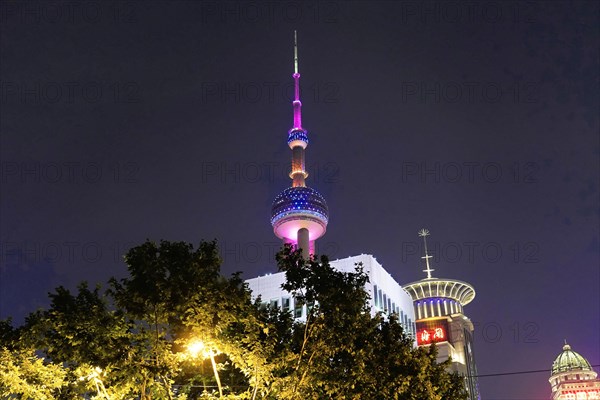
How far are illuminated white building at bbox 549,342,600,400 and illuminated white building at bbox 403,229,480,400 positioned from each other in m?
41.6

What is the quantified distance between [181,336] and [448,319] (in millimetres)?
110962

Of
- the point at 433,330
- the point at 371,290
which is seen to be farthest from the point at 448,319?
the point at 371,290

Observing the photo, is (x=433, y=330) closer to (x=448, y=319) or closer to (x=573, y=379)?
(x=448, y=319)

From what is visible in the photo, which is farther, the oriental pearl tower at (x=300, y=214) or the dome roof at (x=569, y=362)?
the dome roof at (x=569, y=362)

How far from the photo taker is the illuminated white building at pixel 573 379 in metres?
160

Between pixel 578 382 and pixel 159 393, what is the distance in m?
168

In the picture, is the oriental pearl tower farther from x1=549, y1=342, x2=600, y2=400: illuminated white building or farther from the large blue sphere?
x1=549, y1=342, x2=600, y2=400: illuminated white building

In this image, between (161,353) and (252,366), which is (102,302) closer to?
(161,353)

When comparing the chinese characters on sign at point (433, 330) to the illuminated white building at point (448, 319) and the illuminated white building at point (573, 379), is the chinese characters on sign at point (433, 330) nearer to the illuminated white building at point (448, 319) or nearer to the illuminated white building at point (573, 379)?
the illuminated white building at point (448, 319)

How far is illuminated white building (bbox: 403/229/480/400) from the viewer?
12025 cm

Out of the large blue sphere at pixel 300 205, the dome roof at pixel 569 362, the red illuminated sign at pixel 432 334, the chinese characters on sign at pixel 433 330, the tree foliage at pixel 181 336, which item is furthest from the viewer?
the dome roof at pixel 569 362

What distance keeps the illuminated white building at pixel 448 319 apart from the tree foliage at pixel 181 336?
101 metres

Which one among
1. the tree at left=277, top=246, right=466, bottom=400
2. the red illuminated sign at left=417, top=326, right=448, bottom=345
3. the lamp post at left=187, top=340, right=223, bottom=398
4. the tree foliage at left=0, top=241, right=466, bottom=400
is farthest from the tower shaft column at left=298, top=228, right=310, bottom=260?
the lamp post at left=187, top=340, right=223, bottom=398

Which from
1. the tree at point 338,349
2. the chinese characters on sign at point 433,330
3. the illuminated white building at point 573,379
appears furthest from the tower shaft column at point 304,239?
the illuminated white building at point 573,379
